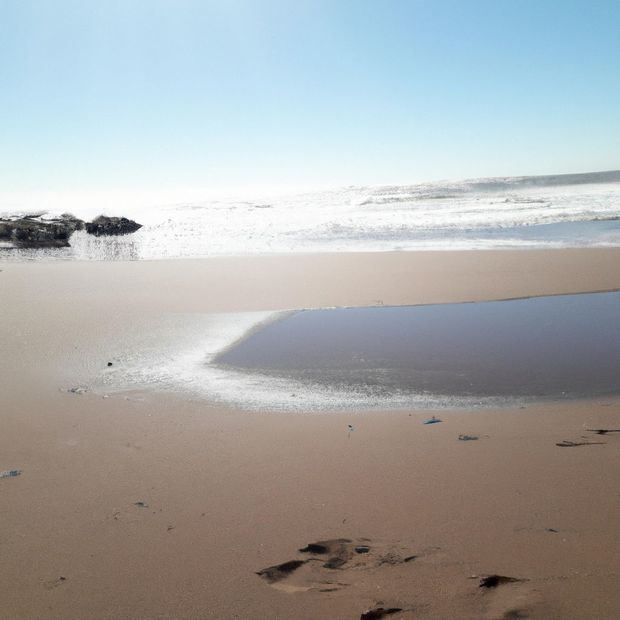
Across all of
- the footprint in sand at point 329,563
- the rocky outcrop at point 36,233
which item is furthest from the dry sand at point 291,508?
the rocky outcrop at point 36,233

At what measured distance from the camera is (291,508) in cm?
359

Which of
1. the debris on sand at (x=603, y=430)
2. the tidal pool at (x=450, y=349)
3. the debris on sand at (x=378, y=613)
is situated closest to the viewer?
the debris on sand at (x=378, y=613)

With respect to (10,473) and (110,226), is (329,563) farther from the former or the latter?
(110,226)

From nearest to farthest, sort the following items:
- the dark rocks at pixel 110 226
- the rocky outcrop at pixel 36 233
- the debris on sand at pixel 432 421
A: the debris on sand at pixel 432 421 → the rocky outcrop at pixel 36 233 → the dark rocks at pixel 110 226

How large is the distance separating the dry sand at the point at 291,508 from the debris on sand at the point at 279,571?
0.04 metres

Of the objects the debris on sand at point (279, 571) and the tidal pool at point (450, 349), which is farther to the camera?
the tidal pool at point (450, 349)

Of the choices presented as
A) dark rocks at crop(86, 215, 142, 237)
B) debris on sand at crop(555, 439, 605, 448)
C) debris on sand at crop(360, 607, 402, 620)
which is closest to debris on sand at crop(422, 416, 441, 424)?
debris on sand at crop(555, 439, 605, 448)

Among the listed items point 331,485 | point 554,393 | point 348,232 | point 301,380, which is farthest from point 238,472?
point 348,232

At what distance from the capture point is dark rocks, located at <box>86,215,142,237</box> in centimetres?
2684

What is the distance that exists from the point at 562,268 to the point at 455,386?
7.93 m

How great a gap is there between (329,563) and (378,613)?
1.45 feet

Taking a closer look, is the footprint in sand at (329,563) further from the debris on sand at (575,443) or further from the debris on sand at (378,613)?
the debris on sand at (575,443)

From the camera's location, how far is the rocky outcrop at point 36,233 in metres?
22.0

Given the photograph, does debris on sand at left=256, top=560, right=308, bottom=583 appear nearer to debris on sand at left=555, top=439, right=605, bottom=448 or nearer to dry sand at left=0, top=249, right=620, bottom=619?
dry sand at left=0, top=249, right=620, bottom=619
